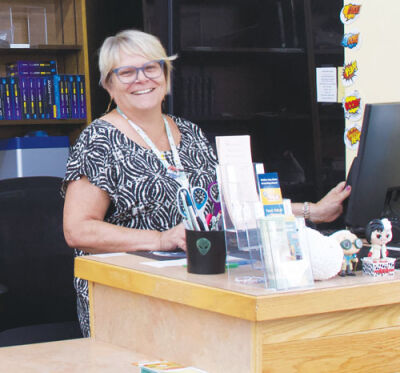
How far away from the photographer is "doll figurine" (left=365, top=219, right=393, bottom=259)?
141 cm

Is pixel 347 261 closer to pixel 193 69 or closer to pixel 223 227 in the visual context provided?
pixel 223 227

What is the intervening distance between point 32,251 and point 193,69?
1640 millimetres

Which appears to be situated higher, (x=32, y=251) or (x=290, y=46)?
(x=290, y=46)

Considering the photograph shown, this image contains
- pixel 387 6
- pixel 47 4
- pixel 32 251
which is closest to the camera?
pixel 32 251

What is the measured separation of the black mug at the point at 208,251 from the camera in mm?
1462

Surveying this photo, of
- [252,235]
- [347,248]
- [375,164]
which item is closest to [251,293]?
[252,235]

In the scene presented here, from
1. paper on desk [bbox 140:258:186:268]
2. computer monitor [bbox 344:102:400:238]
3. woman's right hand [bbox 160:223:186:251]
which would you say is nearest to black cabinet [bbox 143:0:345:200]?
woman's right hand [bbox 160:223:186:251]

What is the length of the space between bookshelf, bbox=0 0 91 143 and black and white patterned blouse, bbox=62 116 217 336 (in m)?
2.16

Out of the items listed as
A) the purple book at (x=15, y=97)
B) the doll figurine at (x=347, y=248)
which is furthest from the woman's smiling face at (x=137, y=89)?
the purple book at (x=15, y=97)

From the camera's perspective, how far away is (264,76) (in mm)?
3830

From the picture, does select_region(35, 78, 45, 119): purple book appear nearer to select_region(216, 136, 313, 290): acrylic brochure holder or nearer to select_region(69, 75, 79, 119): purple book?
select_region(69, 75, 79, 119): purple book

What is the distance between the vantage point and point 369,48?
10.7 feet

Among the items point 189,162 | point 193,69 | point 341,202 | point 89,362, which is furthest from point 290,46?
point 89,362

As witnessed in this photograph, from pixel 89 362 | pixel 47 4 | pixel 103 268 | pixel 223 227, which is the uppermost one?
pixel 47 4
